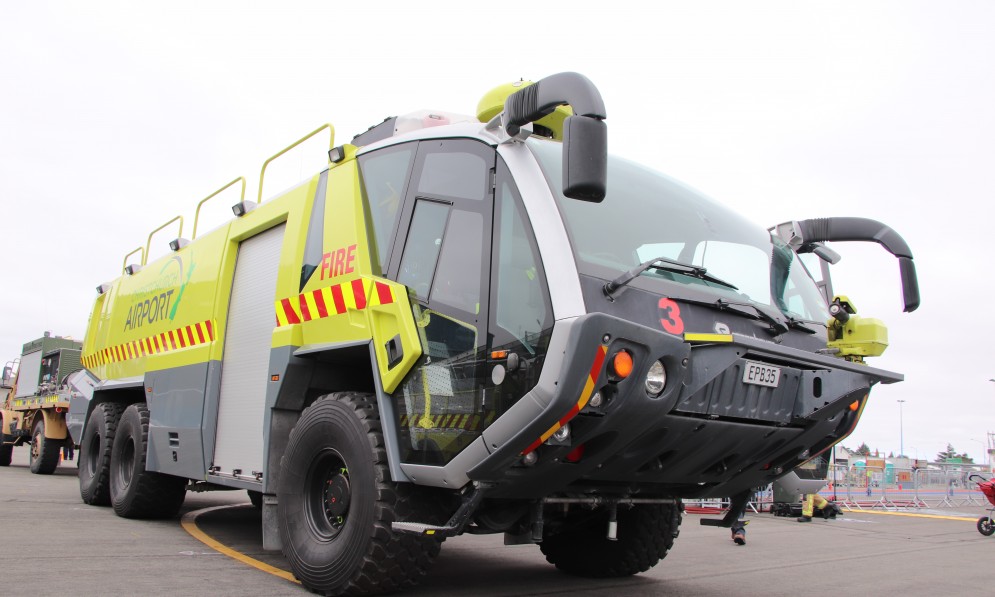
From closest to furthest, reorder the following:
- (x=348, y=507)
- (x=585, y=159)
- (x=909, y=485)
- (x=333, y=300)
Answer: (x=585, y=159)
(x=348, y=507)
(x=333, y=300)
(x=909, y=485)

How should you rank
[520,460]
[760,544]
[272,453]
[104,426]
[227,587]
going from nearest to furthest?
[520,460]
[227,587]
[272,453]
[104,426]
[760,544]

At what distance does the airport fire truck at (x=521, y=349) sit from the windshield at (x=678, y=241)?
2 centimetres

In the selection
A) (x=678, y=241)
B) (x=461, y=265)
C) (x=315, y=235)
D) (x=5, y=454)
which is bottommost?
(x=5, y=454)

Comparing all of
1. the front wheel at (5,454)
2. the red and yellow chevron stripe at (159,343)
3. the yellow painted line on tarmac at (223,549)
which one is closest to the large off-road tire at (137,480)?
the yellow painted line on tarmac at (223,549)

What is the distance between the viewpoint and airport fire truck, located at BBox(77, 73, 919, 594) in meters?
3.60

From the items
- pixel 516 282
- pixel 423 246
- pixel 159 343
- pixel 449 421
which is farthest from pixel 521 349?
pixel 159 343

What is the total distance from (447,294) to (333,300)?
3.46 ft

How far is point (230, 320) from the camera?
634 cm

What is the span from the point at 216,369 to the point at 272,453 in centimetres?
145

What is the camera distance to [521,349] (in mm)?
3625

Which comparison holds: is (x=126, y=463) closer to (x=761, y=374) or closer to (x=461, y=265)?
(x=461, y=265)

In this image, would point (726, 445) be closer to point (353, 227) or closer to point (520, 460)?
point (520, 460)

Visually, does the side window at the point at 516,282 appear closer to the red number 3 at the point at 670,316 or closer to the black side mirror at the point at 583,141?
the black side mirror at the point at 583,141

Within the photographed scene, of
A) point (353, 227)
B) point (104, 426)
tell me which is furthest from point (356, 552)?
point (104, 426)
